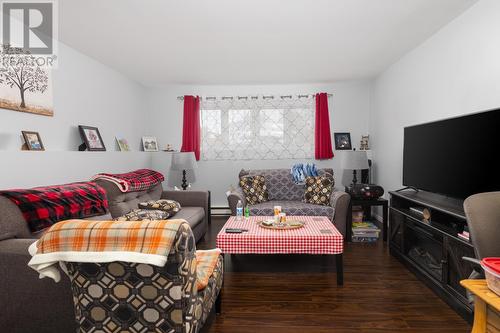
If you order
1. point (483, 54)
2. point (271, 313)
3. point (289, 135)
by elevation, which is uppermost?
point (483, 54)

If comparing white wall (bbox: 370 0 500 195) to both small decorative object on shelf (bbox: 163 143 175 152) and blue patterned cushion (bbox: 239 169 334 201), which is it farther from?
small decorative object on shelf (bbox: 163 143 175 152)

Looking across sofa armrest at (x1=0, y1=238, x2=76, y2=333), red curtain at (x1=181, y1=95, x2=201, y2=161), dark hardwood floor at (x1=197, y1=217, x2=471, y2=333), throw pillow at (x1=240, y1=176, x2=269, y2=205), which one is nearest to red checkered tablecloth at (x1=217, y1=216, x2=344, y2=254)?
dark hardwood floor at (x1=197, y1=217, x2=471, y2=333)

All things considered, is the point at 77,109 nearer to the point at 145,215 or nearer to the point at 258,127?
the point at 145,215

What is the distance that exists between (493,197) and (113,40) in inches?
142

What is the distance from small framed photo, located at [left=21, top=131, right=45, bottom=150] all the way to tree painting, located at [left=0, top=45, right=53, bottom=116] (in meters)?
0.22

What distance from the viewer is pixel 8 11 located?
275 cm

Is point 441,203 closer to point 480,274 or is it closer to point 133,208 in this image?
point 480,274

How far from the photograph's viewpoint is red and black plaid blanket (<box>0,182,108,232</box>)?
2.07m

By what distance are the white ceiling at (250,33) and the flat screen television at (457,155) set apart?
1.07 meters

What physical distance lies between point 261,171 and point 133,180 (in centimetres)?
196

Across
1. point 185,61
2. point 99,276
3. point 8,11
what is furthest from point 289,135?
point 99,276

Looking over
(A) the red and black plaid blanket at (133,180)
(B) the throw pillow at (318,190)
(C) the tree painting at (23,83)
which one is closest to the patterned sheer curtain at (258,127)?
(B) the throw pillow at (318,190)

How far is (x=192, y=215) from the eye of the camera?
3.76 meters

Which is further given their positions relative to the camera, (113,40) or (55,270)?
(113,40)
